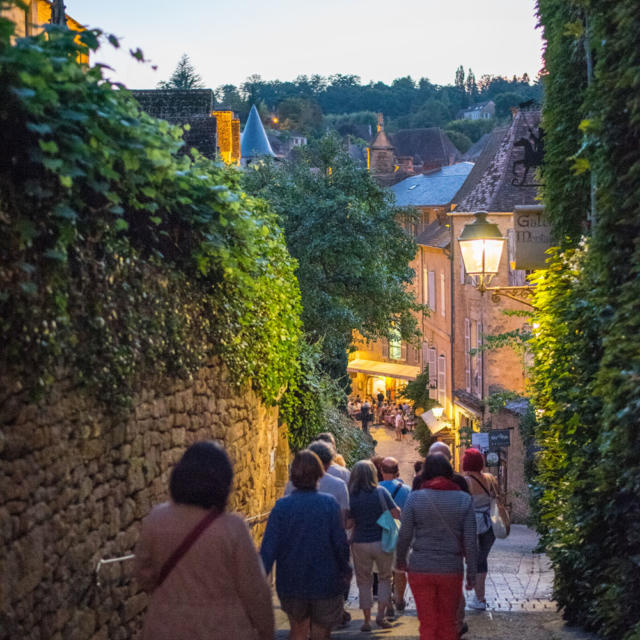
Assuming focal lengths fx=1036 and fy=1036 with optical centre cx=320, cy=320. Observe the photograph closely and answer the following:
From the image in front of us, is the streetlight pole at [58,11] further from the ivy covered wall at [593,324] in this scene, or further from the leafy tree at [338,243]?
the leafy tree at [338,243]

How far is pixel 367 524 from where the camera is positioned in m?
8.15

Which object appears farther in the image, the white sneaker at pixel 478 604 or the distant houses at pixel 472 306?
the distant houses at pixel 472 306

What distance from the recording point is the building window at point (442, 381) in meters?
34.8

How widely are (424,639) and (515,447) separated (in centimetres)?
1801

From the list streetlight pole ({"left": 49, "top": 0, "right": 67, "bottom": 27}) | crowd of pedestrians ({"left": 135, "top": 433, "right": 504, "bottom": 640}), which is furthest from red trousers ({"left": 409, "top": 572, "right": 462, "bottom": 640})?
streetlight pole ({"left": 49, "top": 0, "right": 67, "bottom": 27})

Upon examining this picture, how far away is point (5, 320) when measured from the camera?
4012mm

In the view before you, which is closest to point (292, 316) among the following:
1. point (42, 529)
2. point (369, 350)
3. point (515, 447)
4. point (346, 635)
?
point (346, 635)

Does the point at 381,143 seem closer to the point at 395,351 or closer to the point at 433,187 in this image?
the point at 433,187

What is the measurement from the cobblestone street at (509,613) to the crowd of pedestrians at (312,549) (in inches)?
9.7

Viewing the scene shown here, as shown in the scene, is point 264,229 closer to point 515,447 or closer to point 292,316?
point 292,316

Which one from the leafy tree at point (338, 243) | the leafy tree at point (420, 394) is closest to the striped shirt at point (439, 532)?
the leafy tree at point (338, 243)

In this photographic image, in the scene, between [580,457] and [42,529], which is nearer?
[42,529]

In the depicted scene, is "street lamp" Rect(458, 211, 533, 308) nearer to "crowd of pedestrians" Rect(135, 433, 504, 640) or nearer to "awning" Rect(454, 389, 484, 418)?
"crowd of pedestrians" Rect(135, 433, 504, 640)

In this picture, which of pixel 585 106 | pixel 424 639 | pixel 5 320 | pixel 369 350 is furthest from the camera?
pixel 369 350
